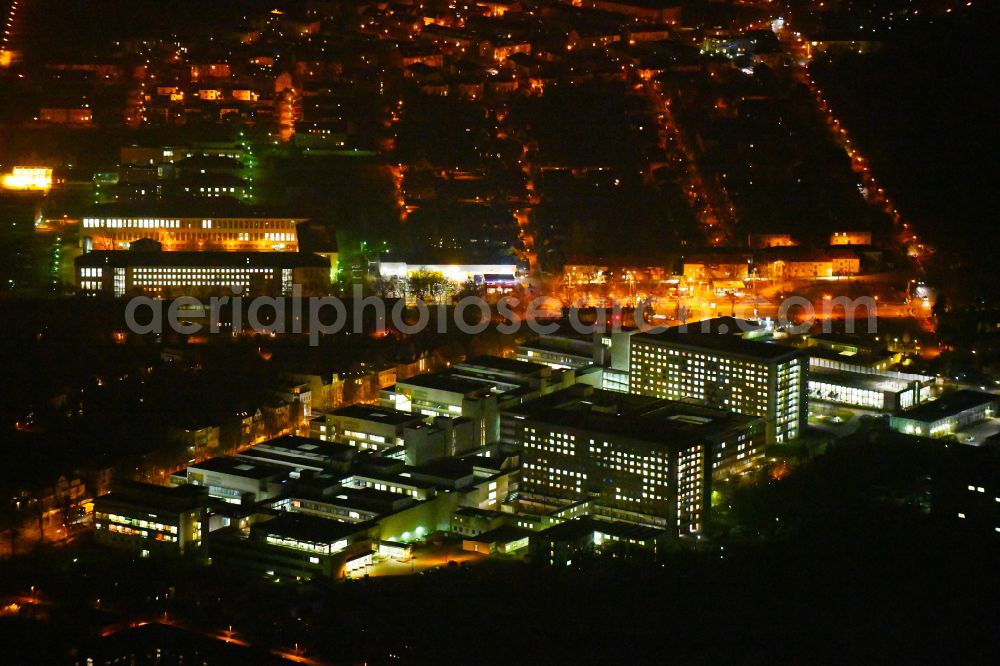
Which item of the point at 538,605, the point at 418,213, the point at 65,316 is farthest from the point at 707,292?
the point at 538,605

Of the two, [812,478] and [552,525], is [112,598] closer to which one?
[552,525]

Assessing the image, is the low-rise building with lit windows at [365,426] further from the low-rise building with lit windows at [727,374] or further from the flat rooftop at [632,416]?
the low-rise building with lit windows at [727,374]

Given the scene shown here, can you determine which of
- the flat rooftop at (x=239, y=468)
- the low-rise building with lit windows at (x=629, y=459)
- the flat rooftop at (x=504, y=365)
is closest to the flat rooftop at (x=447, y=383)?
the flat rooftop at (x=504, y=365)

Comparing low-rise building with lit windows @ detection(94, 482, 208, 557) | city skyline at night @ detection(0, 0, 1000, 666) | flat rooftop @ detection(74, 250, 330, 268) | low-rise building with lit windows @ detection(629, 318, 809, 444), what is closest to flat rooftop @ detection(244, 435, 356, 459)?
city skyline at night @ detection(0, 0, 1000, 666)

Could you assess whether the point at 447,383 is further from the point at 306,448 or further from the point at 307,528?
the point at 307,528

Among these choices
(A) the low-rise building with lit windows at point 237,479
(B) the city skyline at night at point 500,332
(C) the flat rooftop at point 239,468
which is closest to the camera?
(B) the city skyline at night at point 500,332

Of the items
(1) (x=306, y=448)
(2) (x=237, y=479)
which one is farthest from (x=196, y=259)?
(2) (x=237, y=479)

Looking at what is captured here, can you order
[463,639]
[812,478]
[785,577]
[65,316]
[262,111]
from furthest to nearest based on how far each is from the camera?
[262,111] → [65,316] → [812,478] → [785,577] → [463,639]
